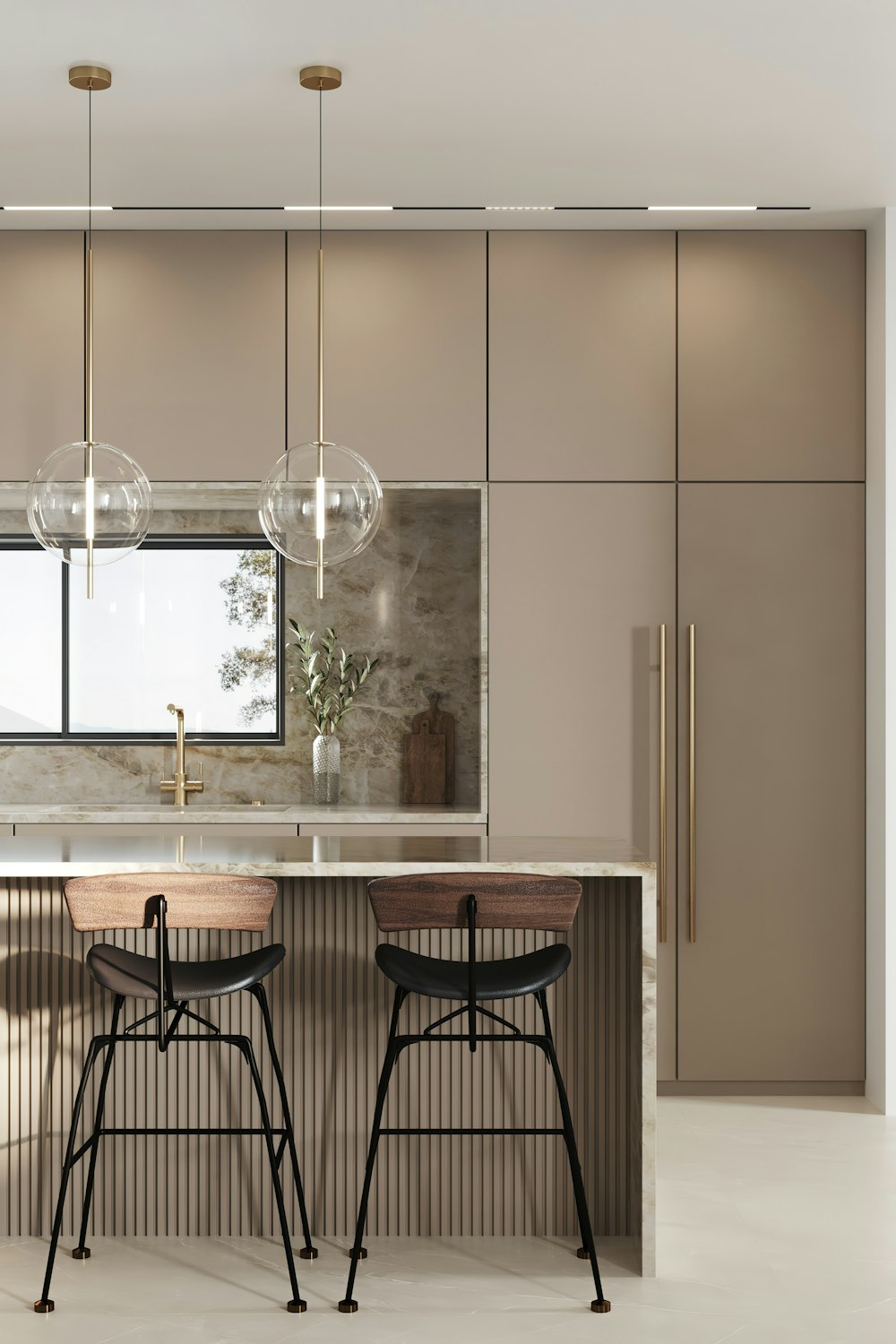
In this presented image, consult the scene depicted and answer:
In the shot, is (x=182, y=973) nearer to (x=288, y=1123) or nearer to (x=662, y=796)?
(x=288, y=1123)

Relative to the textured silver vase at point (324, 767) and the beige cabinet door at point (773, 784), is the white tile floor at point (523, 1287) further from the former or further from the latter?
the textured silver vase at point (324, 767)

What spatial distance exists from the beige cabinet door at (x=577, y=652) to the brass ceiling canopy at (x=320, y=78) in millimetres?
1419

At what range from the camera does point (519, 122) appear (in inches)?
131

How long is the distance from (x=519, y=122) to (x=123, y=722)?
266 centimetres

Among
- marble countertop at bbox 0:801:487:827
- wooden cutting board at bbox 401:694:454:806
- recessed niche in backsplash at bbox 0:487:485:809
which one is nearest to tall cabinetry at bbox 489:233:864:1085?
marble countertop at bbox 0:801:487:827

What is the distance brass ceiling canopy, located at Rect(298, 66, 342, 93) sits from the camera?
300 cm

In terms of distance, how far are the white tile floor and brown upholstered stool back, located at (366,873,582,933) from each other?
812mm

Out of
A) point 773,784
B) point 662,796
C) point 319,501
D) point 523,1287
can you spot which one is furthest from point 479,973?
point 773,784

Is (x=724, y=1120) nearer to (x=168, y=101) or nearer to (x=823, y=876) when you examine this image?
(x=823, y=876)

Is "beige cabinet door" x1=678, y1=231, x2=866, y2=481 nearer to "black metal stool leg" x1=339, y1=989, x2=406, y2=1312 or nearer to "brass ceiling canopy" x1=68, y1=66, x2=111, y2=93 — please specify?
"brass ceiling canopy" x1=68, y1=66, x2=111, y2=93

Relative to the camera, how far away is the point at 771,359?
4.07m

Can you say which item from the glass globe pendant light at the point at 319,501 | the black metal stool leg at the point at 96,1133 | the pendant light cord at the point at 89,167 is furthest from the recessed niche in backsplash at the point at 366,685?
the black metal stool leg at the point at 96,1133

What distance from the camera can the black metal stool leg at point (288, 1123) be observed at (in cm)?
262

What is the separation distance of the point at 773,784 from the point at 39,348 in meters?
2.93
